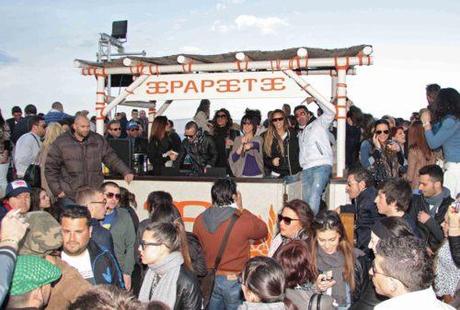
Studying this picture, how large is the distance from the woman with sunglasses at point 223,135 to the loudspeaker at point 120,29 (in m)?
14.8

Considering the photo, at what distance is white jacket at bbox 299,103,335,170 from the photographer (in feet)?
27.4

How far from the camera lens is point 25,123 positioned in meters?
11.8

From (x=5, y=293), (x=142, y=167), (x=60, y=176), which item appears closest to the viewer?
(x=5, y=293)

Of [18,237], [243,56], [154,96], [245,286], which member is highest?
[243,56]

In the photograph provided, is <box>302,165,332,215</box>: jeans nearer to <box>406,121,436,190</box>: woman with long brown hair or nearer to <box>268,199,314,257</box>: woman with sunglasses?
<box>406,121,436,190</box>: woman with long brown hair

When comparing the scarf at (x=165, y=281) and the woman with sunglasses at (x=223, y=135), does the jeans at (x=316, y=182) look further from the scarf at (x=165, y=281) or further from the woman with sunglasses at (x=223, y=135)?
the scarf at (x=165, y=281)

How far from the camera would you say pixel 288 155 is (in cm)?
891

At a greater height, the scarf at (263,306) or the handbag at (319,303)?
the scarf at (263,306)

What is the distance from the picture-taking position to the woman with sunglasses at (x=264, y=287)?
125 inches

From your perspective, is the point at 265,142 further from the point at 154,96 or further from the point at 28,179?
the point at 28,179

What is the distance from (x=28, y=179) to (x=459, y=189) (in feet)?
21.7

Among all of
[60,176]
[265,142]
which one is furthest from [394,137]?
[60,176]

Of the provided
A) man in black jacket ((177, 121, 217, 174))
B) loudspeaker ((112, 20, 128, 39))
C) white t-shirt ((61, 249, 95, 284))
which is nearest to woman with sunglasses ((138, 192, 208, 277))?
white t-shirt ((61, 249, 95, 284))

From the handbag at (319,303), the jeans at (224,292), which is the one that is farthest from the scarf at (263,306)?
the jeans at (224,292)
